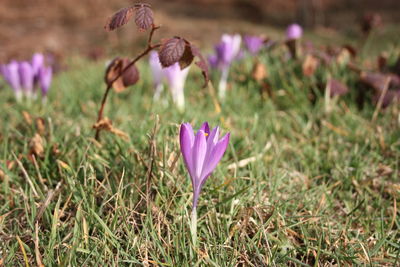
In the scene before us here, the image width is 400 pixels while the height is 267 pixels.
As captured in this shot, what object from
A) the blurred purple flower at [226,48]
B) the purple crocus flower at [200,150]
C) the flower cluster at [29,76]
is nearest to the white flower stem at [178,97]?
the blurred purple flower at [226,48]

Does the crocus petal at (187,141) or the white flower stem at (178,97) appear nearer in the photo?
the crocus petal at (187,141)

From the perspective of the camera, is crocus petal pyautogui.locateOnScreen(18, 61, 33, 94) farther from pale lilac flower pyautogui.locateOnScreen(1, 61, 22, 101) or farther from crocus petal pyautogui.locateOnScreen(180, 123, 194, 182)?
crocus petal pyautogui.locateOnScreen(180, 123, 194, 182)

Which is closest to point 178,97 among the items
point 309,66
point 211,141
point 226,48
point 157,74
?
point 157,74

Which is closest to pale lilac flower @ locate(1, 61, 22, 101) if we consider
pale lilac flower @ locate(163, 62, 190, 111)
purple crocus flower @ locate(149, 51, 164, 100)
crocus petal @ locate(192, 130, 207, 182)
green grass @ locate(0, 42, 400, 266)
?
green grass @ locate(0, 42, 400, 266)

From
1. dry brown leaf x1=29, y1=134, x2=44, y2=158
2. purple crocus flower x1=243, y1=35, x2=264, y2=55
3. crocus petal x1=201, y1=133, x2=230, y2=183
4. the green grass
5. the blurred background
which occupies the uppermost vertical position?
the blurred background

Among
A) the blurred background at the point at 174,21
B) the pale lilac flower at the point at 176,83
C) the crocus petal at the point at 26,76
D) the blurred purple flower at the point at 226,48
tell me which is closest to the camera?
the pale lilac flower at the point at 176,83

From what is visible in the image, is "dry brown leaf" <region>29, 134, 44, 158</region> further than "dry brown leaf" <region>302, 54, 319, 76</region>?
No

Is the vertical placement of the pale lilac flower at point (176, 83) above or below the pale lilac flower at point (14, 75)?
below

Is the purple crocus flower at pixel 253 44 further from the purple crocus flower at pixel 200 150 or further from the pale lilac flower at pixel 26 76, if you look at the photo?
the purple crocus flower at pixel 200 150
